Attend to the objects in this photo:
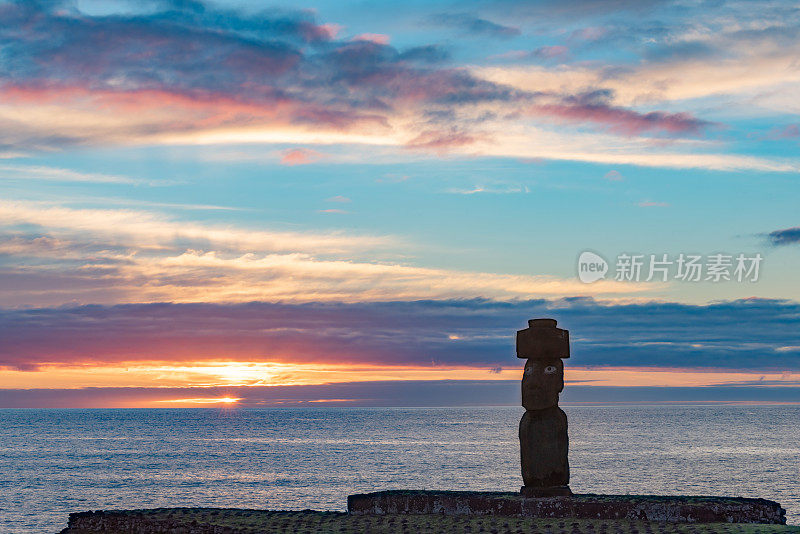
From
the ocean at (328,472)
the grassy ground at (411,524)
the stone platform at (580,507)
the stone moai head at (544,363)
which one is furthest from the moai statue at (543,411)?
the ocean at (328,472)

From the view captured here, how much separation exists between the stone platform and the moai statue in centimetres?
94

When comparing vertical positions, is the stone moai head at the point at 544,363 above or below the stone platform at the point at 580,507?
above

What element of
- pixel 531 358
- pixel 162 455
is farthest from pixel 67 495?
pixel 531 358

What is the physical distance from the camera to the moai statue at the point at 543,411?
3291 cm

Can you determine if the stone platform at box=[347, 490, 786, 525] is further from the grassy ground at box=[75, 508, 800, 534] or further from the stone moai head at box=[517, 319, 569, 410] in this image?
the stone moai head at box=[517, 319, 569, 410]

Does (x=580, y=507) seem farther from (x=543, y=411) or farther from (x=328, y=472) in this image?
(x=328, y=472)

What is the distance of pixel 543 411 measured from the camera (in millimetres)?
33469

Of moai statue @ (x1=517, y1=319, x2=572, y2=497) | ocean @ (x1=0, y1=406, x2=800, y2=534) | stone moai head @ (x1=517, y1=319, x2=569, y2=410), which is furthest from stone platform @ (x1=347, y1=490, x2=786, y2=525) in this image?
ocean @ (x1=0, y1=406, x2=800, y2=534)

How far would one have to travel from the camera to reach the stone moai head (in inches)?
1309

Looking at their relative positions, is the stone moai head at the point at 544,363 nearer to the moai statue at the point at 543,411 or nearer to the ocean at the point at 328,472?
the moai statue at the point at 543,411

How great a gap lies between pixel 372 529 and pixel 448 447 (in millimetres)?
93947

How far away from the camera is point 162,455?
112188mm

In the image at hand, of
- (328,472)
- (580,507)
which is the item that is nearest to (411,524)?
(580,507)

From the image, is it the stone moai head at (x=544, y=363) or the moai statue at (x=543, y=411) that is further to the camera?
the stone moai head at (x=544, y=363)
